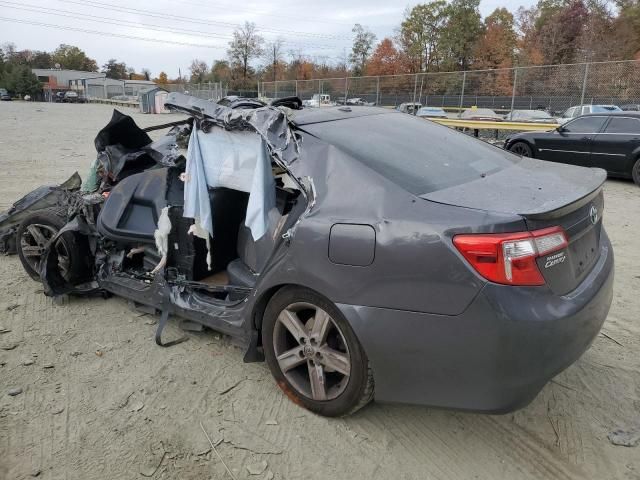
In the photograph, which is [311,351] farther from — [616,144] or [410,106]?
[410,106]

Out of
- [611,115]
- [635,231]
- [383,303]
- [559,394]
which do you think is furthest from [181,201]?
[611,115]

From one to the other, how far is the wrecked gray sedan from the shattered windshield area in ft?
0.05

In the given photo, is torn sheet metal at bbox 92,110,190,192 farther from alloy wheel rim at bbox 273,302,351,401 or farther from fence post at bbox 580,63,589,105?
fence post at bbox 580,63,589,105

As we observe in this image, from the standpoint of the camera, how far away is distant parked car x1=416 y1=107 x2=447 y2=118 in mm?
20777

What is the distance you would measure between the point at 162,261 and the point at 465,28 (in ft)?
226

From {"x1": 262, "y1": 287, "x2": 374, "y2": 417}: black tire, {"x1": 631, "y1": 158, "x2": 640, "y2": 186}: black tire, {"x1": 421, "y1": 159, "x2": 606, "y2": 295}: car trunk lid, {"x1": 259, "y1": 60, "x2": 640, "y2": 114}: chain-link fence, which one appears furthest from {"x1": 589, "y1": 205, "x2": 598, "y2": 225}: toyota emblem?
{"x1": 259, "y1": 60, "x2": 640, "y2": 114}: chain-link fence

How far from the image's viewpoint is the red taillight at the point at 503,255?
2035 mm

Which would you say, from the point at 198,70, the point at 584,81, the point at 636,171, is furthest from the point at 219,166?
the point at 198,70

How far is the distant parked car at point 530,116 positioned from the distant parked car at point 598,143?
6.32 metres

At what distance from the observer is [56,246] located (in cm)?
418

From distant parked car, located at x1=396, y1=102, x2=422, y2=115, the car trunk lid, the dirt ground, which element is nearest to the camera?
the car trunk lid

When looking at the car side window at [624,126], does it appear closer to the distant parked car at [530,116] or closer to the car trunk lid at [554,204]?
the distant parked car at [530,116]

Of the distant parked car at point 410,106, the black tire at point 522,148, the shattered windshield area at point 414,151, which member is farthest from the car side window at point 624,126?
the distant parked car at point 410,106

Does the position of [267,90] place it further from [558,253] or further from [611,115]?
[558,253]
